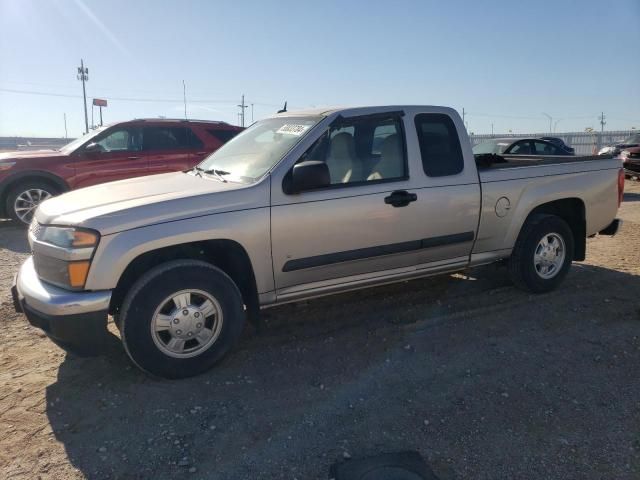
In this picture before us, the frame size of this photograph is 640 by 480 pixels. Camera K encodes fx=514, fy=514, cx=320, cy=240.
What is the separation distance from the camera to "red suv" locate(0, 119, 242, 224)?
8.27 meters

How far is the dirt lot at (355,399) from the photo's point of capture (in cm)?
266

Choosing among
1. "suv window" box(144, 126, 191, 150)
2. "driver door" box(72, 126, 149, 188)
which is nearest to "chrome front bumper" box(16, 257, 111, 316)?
"driver door" box(72, 126, 149, 188)

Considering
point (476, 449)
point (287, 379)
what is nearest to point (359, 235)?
point (287, 379)

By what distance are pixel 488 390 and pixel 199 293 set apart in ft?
6.50

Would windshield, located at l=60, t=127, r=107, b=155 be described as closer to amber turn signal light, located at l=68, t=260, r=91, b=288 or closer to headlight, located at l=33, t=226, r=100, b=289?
headlight, located at l=33, t=226, r=100, b=289

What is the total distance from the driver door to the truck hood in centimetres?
511

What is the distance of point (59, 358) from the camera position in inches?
150

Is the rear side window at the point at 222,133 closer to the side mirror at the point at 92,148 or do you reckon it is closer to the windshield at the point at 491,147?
the side mirror at the point at 92,148

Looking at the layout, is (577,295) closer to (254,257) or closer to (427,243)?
(427,243)

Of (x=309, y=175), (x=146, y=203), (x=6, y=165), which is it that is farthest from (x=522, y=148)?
(x=146, y=203)

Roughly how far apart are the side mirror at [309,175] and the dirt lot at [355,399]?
1.28m

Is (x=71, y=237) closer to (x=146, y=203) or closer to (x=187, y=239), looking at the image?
(x=146, y=203)

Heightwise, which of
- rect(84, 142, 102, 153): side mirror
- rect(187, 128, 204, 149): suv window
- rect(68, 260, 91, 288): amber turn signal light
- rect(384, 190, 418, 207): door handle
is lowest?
rect(68, 260, 91, 288): amber turn signal light

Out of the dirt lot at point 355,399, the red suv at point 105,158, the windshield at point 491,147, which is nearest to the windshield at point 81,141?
the red suv at point 105,158
